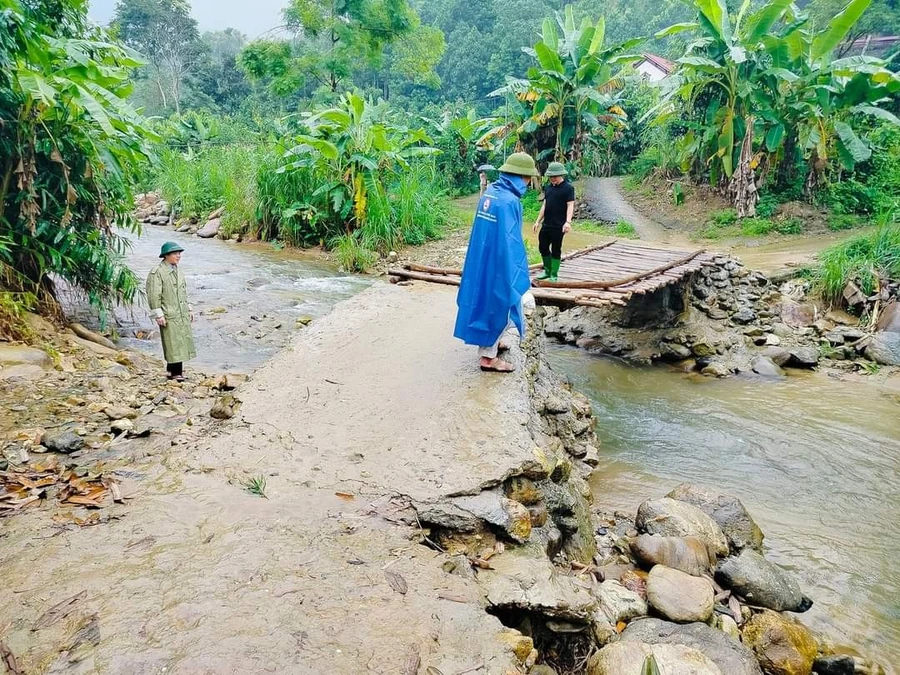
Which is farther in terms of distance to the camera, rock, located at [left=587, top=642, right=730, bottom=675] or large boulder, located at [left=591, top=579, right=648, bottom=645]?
large boulder, located at [left=591, top=579, right=648, bottom=645]

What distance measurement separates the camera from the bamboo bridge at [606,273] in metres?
6.58

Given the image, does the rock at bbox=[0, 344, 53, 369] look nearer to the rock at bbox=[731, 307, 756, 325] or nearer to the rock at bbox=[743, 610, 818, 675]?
the rock at bbox=[743, 610, 818, 675]

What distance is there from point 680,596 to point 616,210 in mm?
15900

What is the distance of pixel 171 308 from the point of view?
576 centimetres

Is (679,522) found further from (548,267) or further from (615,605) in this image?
(548,267)

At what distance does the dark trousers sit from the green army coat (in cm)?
379

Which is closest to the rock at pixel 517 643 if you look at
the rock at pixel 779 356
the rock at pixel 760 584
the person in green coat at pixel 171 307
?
the rock at pixel 760 584

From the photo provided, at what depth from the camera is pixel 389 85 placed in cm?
4059

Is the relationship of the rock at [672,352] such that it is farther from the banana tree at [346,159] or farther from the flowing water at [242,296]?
the banana tree at [346,159]

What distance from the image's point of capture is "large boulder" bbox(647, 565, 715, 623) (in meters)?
3.30

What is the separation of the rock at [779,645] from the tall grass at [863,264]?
820 centimetres

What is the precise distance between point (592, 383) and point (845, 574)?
170 inches

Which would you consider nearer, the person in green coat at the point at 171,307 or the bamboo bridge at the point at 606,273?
the person in green coat at the point at 171,307

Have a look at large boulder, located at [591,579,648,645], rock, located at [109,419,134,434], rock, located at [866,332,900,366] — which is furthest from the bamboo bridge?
rock, located at [109,419,134,434]
